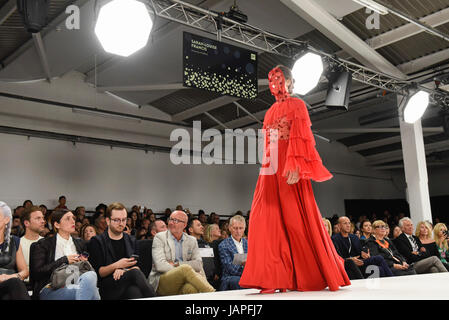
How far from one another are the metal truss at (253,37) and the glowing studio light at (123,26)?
0.19m

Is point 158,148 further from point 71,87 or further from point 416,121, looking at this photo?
point 416,121

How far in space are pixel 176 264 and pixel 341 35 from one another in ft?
14.8

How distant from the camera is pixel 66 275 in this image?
2598 mm

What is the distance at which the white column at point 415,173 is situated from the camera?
7.57m

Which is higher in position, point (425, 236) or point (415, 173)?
point (415, 173)

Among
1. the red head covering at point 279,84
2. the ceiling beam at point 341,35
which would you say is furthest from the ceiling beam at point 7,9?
the red head covering at point 279,84

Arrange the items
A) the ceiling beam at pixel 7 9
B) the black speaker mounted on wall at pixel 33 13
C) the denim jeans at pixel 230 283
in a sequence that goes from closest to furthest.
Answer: the denim jeans at pixel 230 283, the black speaker mounted on wall at pixel 33 13, the ceiling beam at pixel 7 9

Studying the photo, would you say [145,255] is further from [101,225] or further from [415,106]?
[415,106]

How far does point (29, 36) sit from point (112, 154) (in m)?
3.46

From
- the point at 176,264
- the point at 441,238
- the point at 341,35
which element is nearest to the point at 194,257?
the point at 176,264

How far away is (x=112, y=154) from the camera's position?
1003 cm

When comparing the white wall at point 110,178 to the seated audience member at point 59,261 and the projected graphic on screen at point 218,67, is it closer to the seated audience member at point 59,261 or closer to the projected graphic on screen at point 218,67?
the projected graphic on screen at point 218,67

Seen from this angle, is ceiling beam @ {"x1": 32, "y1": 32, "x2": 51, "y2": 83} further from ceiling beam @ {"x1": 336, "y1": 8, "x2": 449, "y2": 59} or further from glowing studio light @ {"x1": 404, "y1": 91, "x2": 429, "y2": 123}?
glowing studio light @ {"x1": 404, "y1": 91, "x2": 429, "y2": 123}
